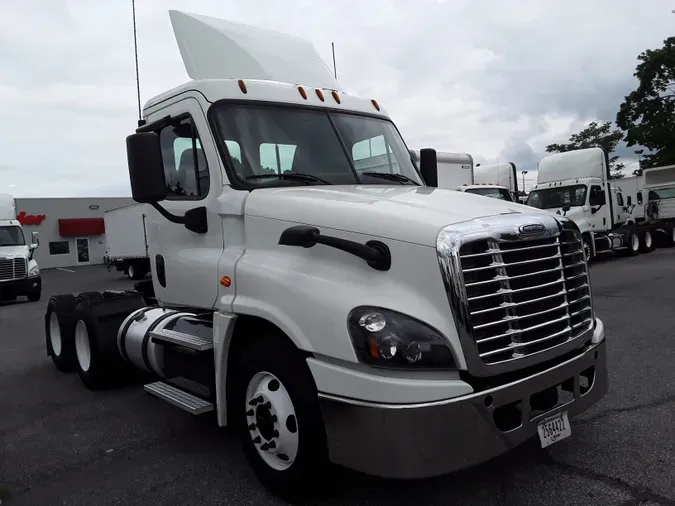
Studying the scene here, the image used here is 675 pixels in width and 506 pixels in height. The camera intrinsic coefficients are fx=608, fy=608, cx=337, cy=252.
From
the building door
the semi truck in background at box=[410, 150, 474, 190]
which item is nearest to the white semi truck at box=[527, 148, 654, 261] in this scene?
the semi truck in background at box=[410, 150, 474, 190]

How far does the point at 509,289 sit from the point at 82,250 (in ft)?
142

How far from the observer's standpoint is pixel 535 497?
3.59 m

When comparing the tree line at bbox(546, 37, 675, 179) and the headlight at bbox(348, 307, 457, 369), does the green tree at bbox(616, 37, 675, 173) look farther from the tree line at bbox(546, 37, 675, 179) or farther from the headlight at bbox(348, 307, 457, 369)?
the headlight at bbox(348, 307, 457, 369)

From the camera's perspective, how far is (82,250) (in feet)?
139

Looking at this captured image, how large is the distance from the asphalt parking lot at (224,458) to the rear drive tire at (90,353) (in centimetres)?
16

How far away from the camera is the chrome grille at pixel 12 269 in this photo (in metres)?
17.6

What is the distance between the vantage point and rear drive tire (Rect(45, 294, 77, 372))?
23.3ft

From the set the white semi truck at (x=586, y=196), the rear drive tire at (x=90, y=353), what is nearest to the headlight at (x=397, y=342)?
the rear drive tire at (x=90, y=353)

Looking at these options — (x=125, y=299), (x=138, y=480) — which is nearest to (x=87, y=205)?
(x=125, y=299)

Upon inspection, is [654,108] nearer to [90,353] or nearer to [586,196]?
[586,196]

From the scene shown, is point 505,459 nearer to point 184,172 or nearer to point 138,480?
point 138,480

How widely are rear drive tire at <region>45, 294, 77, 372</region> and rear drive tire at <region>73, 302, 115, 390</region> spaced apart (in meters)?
0.28

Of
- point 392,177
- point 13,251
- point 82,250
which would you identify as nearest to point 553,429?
point 392,177

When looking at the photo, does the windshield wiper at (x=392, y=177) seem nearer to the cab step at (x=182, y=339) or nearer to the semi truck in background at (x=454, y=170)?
the cab step at (x=182, y=339)
